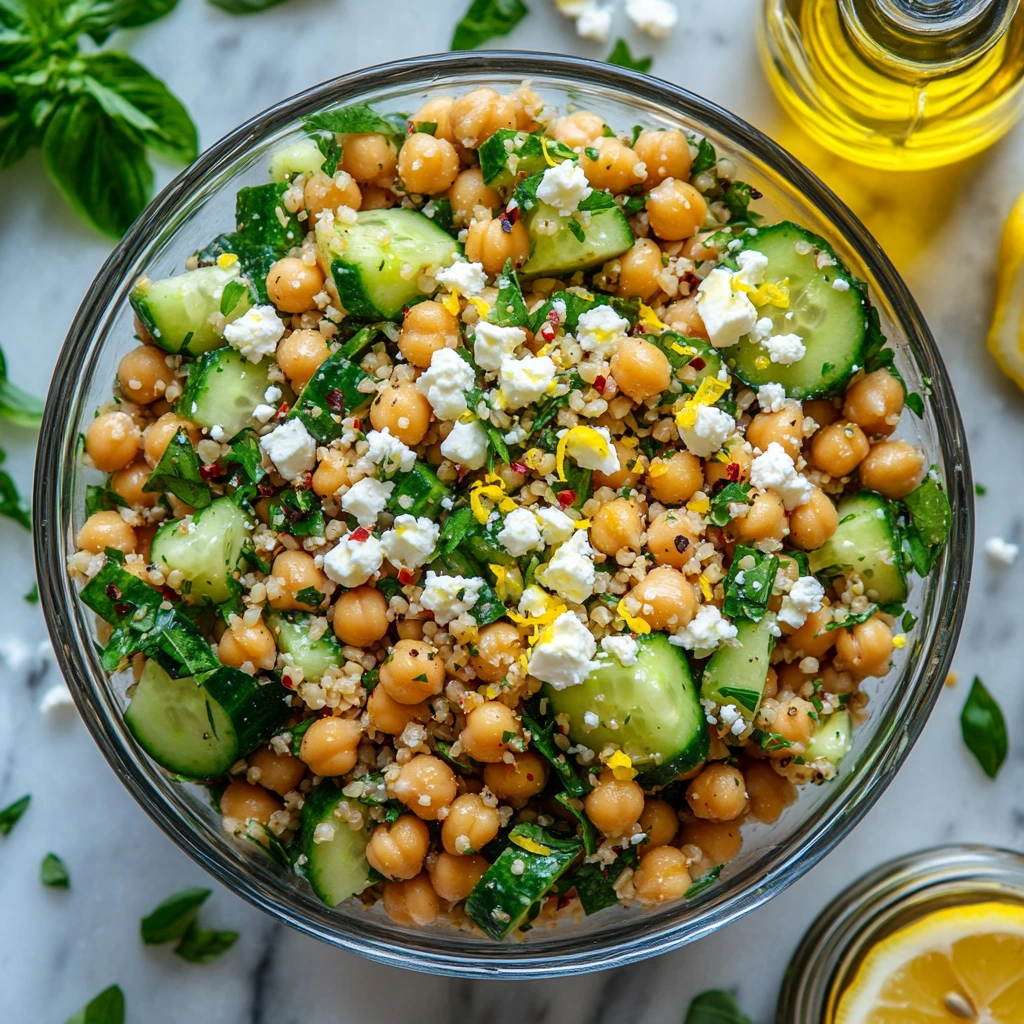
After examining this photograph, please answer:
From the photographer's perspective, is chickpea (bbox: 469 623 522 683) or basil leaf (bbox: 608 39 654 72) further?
basil leaf (bbox: 608 39 654 72)

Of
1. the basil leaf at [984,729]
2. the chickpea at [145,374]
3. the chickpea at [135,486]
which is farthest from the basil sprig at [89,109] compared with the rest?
the basil leaf at [984,729]

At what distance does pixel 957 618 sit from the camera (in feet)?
6.40

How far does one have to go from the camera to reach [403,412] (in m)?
1.68

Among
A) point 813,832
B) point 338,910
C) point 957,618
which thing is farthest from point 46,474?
point 957,618

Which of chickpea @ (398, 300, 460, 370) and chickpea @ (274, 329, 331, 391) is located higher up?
chickpea @ (398, 300, 460, 370)

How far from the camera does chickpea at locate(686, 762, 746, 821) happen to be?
173cm

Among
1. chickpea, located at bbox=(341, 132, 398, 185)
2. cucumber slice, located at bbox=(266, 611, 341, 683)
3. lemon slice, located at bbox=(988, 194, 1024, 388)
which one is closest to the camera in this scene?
cucumber slice, located at bbox=(266, 611, 341, 683)

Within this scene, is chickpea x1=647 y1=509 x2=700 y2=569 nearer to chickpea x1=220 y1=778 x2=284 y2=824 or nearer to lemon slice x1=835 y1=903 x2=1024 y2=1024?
chickpea x1=220 y1=778 x2=284 y2=824

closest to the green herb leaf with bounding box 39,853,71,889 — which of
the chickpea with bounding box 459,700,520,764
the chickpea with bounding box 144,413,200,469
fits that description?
the chickpea with bounding box 144,413,200,469

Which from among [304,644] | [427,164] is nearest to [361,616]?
[304,644]

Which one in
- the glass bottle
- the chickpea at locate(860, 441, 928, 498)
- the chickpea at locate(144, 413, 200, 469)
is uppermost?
the glass bottle

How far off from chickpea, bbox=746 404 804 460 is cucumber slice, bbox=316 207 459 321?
57 cm

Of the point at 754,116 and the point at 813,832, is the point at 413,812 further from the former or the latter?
the point at 754,116

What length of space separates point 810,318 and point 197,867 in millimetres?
1664
